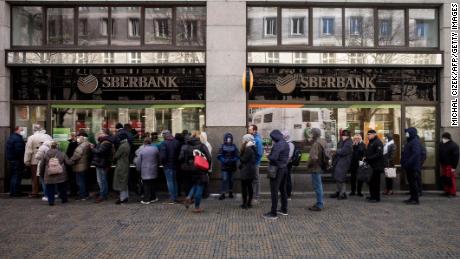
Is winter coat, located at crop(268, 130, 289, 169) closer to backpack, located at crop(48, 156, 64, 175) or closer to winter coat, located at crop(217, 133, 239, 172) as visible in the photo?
winter coat, located at crop(217, 133, 239, 172)

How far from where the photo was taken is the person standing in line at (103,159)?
12297mm

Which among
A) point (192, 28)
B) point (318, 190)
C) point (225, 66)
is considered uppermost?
point (192, 28)

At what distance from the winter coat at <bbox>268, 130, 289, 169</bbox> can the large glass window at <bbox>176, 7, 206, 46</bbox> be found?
4.90 m

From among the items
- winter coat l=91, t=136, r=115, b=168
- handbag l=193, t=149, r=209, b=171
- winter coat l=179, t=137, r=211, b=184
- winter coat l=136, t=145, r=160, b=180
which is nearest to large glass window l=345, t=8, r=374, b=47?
winter coat l=179, t=137, r=211, b=184

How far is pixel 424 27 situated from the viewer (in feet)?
47.2

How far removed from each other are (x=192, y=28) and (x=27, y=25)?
5004mm

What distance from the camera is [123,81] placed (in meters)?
14.1

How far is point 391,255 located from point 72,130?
33.0 feet

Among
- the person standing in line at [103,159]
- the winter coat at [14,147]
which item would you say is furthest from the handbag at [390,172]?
the winter coat at [14,147]

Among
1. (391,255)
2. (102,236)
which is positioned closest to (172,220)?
(102,236)

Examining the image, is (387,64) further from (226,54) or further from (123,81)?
(123,81)

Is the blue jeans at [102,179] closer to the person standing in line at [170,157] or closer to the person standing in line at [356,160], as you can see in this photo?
the person standing in line at [170,157]

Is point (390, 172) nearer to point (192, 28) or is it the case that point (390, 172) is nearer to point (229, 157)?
point (229, 157)

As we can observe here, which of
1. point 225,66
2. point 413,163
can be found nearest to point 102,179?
point 225,66
